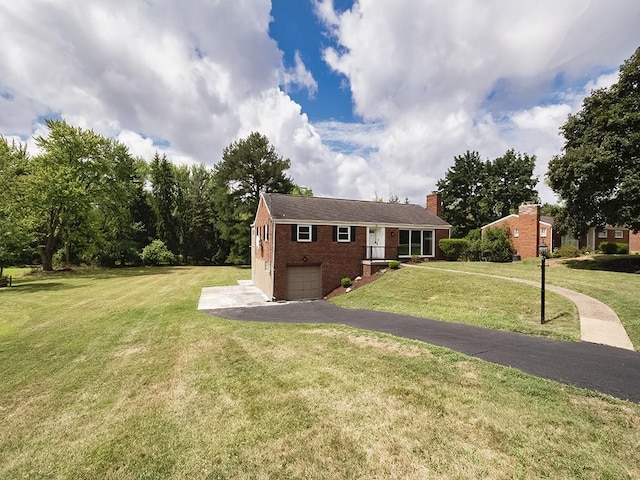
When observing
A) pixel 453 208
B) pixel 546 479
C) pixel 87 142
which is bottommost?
pixel 546 479

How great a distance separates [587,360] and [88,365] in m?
12.1

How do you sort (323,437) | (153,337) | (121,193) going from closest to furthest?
(323,437)
(153,337)
(121,193)

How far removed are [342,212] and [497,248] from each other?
14.9 meters

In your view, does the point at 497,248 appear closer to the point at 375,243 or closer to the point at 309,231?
the point at 375,243

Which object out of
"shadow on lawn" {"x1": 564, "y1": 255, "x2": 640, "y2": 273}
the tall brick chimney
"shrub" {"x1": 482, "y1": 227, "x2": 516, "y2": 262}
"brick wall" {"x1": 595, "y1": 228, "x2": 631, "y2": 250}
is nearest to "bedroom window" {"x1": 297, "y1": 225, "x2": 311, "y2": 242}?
"shrub" {"x1": 482, "y1": 227, "x2": 516, "y2": 262}

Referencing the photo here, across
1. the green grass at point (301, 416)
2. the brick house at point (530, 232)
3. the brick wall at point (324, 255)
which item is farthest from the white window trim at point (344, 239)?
the brick house at point (530, 232)

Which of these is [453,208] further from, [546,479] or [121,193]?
[546,479]

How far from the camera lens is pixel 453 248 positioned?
26.5 metres

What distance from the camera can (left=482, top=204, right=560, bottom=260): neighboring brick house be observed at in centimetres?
3041

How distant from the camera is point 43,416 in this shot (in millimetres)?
5742

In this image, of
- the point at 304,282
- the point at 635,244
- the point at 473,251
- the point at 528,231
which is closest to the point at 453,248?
the point at 473,251

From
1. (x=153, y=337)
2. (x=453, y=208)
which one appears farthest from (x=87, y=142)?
(x=453, y=208)

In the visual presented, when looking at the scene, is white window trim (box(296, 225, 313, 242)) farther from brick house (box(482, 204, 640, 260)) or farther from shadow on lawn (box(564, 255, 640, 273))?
brick house (box(482, 204, 640, 260))

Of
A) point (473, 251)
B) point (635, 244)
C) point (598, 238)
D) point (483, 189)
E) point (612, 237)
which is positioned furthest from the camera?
point (483, 189)
